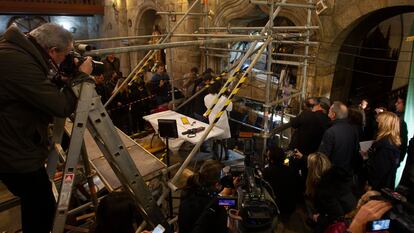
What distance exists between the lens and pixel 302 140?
396cm

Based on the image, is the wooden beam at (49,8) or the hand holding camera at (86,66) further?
the wooden beam at (49,8)

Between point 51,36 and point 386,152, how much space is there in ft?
11.3

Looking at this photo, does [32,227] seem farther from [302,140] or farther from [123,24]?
[123,24]

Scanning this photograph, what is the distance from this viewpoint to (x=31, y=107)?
170cm

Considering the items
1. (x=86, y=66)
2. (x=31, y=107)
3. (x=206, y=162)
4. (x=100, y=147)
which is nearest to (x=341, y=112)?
(x=206, y=162)

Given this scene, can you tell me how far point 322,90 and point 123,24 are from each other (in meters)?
8.35

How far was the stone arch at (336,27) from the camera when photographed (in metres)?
4.86

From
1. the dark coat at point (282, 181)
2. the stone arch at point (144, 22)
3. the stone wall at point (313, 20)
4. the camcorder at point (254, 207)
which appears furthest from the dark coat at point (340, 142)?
the stone arch at point (144, 22)

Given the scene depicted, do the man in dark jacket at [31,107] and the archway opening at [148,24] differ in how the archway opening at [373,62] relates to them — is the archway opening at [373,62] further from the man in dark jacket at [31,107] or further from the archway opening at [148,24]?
the archway opening at [148,24]

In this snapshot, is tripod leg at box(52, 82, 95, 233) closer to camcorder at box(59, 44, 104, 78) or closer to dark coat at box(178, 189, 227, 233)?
camcorder at box(59, 44, 104, 78)

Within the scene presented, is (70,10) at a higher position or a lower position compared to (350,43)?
higher

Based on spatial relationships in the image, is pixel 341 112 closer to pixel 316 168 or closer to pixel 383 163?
pixel 383 163

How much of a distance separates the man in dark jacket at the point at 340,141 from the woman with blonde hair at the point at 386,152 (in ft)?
0.81

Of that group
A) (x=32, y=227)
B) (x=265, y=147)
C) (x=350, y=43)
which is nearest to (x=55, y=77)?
(x=32, y=227)
